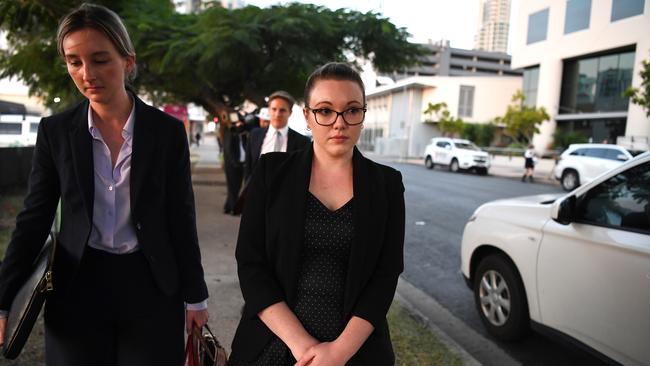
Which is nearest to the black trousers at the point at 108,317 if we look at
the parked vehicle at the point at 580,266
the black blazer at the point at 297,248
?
the black blazer at the point at 297,248

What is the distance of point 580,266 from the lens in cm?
299

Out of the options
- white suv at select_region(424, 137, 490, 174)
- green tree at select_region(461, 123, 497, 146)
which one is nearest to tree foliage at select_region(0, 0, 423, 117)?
white suv at select_region(424, 137, 490, 174)

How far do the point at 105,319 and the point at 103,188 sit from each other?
1.61ft

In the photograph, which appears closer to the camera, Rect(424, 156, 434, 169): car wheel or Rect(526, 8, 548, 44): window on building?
Rect(424, 156, 434, 169): car wheel

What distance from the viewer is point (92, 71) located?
5.45ft

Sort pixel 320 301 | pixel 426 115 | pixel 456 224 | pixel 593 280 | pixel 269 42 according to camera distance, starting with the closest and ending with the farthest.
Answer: pixel 320 301, pixel 593 280, pixel 269 42, pixel 456 224, pixel 426 115

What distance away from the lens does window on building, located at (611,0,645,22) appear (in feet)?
14.0

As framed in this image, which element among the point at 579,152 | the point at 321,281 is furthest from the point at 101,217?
the point at 579,152

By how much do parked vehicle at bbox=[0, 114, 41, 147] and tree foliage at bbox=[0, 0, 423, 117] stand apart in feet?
2.97

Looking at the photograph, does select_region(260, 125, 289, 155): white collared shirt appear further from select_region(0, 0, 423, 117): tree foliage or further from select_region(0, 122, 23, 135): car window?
select_region(0, 122, 23, 135): car window

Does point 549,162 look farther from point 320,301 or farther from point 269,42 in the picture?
point 320,301

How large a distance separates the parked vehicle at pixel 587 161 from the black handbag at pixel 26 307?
17716 mm

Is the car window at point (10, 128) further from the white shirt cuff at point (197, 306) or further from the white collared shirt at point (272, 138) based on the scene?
the white shirt cuff at point (197, 306)

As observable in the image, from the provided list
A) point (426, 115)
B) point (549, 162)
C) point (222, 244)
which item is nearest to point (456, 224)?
point (222, 244)
